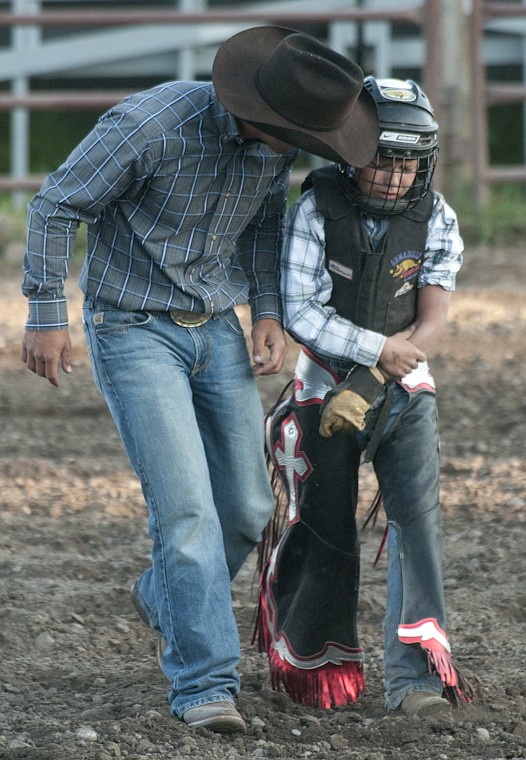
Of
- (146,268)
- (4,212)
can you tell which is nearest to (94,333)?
(146,268)

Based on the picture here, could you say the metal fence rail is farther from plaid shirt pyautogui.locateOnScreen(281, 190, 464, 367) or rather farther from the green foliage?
plaid shirt pyautogui.locateOnScreen(281, 190, 464, 367)

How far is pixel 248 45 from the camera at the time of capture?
10.4 feet

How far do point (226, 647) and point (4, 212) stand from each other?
7120 millimetres

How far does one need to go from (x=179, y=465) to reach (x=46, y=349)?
445 millimetres

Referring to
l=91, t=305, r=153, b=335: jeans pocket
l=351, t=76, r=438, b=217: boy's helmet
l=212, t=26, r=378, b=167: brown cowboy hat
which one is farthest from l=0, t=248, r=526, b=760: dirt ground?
l=212, t=26, r=378, b=167: brown cowboy hat

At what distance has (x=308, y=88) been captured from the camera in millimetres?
3006

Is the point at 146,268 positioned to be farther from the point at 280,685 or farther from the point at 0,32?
the point at 0,32

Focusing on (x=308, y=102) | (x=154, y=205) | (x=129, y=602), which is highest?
(x=308, y=102)

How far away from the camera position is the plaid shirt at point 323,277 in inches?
125

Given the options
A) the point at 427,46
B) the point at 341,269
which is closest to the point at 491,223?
the point at 427,46

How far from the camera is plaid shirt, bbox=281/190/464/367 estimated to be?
318 cm

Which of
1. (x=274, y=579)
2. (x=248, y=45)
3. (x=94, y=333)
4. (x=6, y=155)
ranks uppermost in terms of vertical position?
(x=248, y=45)

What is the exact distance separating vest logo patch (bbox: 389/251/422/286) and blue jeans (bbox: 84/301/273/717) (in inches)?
18.6

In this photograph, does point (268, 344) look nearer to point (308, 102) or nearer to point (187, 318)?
point (187, 318)
